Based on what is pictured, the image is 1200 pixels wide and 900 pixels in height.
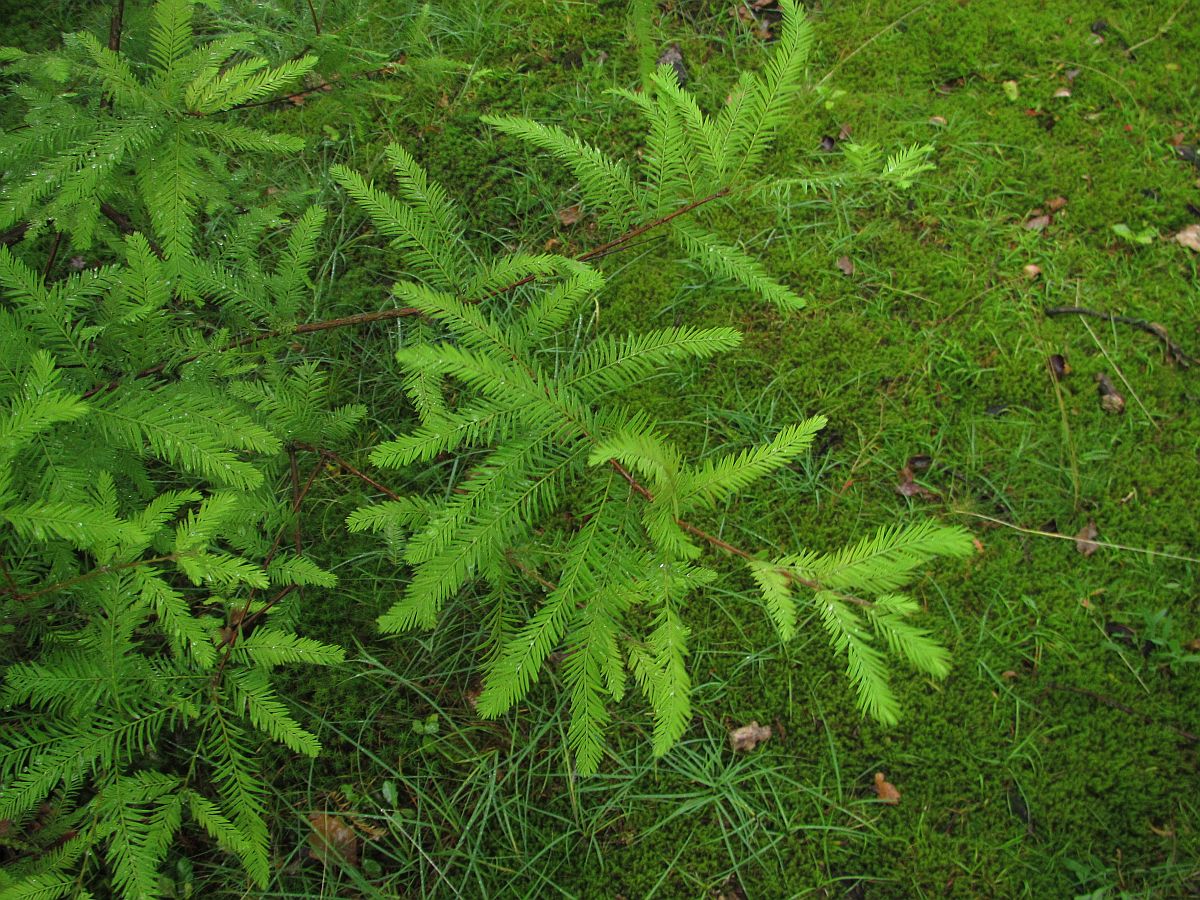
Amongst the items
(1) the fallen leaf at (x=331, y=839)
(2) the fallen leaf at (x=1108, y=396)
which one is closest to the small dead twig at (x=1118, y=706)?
(2) the fallen leaf at (x=1108, y=396)

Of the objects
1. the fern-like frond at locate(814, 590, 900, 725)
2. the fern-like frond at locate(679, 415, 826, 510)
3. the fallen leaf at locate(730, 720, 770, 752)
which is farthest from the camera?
the fallen leaf at locate(730, 720, 770, 752)

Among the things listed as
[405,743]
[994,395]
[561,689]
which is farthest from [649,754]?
[994,395]

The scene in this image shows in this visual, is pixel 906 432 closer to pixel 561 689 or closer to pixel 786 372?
pixel 786 372

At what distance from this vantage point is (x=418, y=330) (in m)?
1.82

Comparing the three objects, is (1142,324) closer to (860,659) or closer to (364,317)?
(860,659)

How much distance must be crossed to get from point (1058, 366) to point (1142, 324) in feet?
1.40

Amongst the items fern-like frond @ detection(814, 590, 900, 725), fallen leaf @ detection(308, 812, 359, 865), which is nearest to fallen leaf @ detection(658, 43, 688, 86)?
fern-like frond @ detection(814, 590, 900, 725)

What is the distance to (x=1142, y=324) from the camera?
116 inches

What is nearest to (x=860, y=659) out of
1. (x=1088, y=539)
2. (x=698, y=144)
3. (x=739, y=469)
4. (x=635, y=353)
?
(x=739, y=469)

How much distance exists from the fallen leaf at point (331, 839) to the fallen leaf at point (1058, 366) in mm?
3040

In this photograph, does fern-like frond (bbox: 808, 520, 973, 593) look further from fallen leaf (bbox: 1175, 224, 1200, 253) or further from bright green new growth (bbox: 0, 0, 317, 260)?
fallen leaf (bbox: 1175, 224, 1200, 253)

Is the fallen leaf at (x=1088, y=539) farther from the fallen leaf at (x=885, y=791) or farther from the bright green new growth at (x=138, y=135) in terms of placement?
the bright green new growth at (x=138, y=135)

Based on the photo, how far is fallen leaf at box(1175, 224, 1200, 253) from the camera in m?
3.06

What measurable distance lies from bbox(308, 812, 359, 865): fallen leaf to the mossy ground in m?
0.04
